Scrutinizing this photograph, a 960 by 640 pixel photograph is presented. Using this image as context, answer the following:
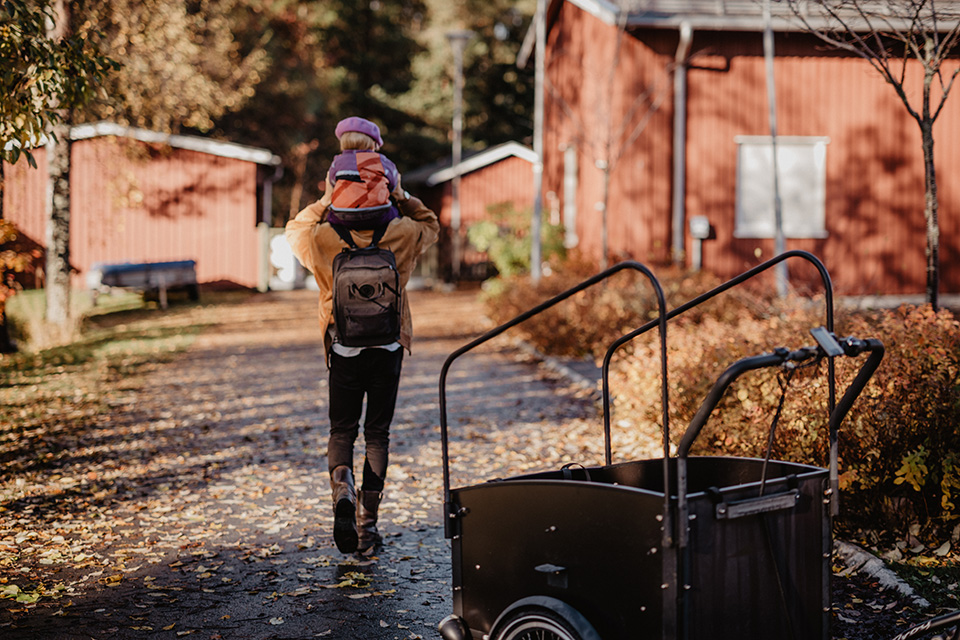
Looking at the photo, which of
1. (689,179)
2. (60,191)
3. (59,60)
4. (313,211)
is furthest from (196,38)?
(313,211)

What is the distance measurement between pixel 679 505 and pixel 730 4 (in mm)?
15690

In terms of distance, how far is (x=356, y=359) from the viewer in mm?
4965

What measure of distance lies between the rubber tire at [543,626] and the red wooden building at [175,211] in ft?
81.0

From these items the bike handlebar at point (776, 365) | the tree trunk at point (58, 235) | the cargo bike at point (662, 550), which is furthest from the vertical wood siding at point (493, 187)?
the bike handlebar at point (776, 365)

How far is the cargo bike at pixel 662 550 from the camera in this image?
2895 millimetres

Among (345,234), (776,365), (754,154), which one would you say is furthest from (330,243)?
(754,154)

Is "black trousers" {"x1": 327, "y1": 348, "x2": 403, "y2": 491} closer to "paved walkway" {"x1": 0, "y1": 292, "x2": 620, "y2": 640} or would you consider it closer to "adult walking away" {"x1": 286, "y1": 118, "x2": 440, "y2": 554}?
"adult walking away" {"x1": 286, "y1": 118, "x2": 440, "y2": 554}

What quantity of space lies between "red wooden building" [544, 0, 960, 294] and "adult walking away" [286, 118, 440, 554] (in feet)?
39.4

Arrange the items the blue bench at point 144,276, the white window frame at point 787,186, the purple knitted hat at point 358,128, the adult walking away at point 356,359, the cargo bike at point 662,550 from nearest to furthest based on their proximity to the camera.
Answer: the cargo bike at point 662,550 < the adult walking away at point 356,359 < the purple knitted hat at point 358,128 < the white window frame at point 787,186 < the blue bench at point 144,276

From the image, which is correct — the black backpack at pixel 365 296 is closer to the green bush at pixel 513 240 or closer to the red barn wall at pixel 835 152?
the red barn wall at pixel 835 152

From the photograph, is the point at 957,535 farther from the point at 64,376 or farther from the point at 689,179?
the point at 689,179

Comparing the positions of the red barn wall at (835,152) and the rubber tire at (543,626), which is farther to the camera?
the red barn wall at (835,152)

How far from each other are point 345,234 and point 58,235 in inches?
521

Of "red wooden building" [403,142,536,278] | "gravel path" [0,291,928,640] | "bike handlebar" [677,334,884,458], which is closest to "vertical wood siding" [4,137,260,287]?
"red wooden building" [403,142,536,278]
